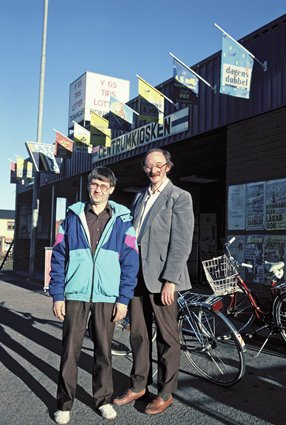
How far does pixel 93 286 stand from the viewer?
11.2 ft

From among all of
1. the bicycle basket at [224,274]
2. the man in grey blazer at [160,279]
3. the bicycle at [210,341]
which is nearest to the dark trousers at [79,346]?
the man in grey blazer at [160,279]

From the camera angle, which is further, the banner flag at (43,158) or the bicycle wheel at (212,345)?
the banner flag at (43,158)

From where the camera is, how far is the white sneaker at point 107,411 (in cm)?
342

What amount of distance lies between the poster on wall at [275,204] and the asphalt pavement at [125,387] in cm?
220

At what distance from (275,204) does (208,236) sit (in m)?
7.94

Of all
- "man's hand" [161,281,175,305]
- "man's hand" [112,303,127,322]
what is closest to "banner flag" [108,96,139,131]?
"man's hand" [161,281,175,305]

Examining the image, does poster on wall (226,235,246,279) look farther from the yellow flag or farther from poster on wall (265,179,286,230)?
the yellow flag

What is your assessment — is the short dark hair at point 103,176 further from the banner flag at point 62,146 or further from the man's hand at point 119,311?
the banner flag at point 62,146

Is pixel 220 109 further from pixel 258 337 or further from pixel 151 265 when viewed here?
pixel 151 265

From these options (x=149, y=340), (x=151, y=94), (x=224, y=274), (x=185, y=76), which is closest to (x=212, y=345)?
(x=224, y=274)

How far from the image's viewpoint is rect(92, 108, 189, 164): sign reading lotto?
31.7 ft

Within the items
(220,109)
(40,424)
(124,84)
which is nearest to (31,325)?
(40,424)

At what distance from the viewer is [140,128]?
36.6 feet

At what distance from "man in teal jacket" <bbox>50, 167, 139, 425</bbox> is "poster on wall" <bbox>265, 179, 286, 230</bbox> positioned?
14.1ft
